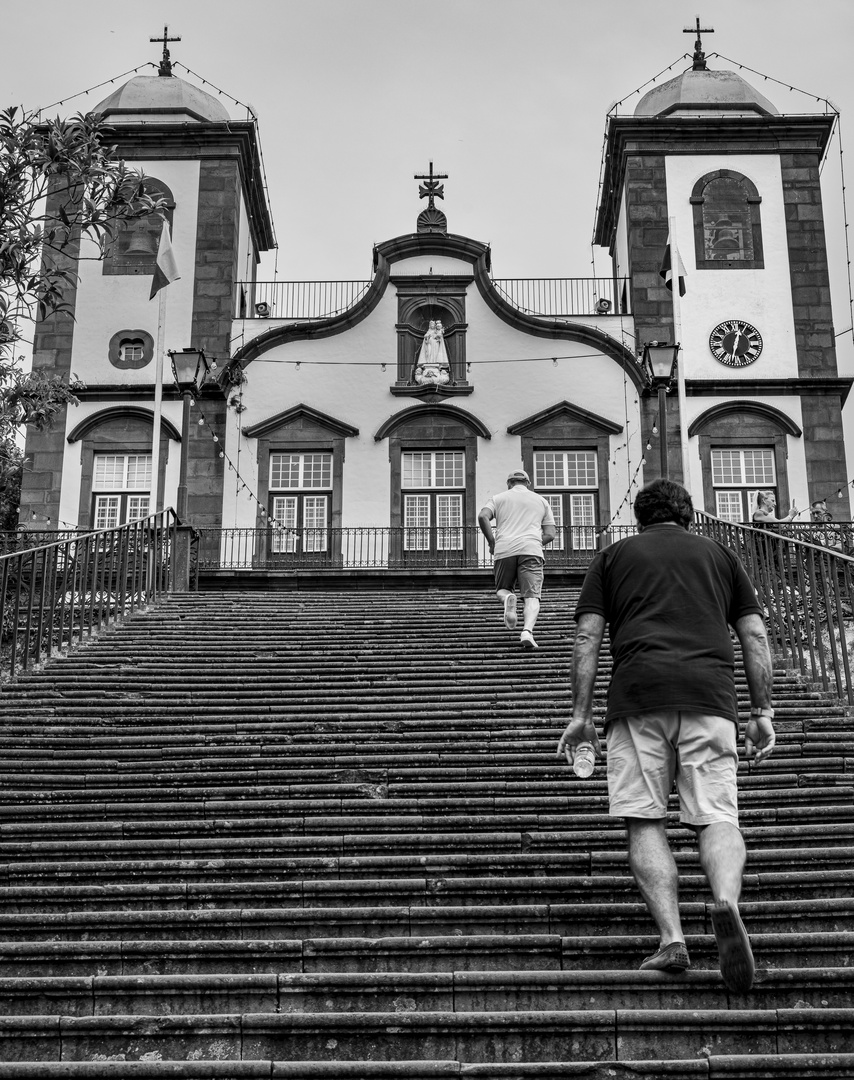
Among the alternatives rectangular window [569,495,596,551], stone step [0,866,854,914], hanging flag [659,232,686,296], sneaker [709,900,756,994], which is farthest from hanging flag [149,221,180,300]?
sneaker [709,900,756,994]

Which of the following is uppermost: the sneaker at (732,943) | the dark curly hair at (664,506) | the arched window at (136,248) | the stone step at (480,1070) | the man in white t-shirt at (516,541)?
the arched window at (136,248)

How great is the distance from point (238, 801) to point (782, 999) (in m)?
3.27

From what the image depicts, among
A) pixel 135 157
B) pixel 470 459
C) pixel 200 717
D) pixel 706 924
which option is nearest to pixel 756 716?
pixel 706 924

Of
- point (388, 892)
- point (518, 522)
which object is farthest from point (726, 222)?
point (388, 892)

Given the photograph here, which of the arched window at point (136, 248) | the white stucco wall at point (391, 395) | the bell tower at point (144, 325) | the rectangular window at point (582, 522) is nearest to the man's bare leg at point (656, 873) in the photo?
the bell tower at point (144, 325)

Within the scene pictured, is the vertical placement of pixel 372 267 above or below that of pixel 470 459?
above

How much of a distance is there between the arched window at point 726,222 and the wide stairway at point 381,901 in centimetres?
1547

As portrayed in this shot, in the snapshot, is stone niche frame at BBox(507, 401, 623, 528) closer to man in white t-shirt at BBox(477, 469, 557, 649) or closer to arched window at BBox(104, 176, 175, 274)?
arched window at BBox(104, 176, 175, 274)

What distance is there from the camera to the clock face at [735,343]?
23484 millimetres

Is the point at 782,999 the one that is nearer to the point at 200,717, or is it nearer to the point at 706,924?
the point at 706,924

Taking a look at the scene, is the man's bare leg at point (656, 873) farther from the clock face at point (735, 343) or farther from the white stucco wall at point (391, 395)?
the clock face at point (735, 343)

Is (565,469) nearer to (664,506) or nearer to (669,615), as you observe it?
(664,506)

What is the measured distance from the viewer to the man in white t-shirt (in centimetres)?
1230

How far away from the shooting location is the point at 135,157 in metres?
25.3
